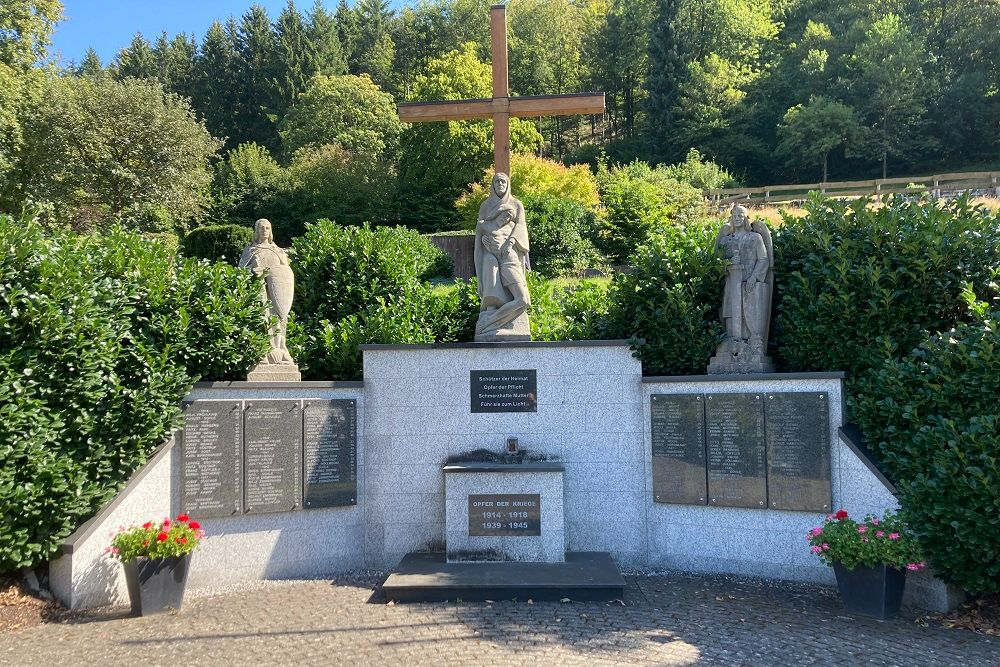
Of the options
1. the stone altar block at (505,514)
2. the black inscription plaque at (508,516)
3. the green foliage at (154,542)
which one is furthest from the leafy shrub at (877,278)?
the green foliage at (154,542)

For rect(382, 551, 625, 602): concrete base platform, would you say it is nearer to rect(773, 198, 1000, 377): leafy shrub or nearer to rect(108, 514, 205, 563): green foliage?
rect(108, 514, 205, 563): green foliage

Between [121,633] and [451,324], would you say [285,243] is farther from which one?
[121,633]

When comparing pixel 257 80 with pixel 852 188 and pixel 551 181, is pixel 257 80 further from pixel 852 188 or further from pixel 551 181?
pixel 852 188

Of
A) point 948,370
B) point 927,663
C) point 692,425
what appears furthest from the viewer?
point 692,425

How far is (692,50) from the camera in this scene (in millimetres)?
51844

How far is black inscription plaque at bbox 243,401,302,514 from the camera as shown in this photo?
865 centimetres

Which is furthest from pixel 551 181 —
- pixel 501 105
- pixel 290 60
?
pixel 290 60

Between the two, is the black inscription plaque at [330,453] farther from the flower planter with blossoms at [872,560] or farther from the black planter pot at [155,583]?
the flower planter with blossoms at [872,560]

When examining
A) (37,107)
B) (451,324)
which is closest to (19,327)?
(451,324)

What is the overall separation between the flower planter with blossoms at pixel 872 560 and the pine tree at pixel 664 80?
1777 inches

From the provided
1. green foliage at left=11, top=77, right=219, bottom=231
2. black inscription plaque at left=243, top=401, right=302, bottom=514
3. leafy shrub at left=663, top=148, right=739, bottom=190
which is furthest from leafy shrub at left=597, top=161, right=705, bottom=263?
black inscription plaque at left=243, top=401, right=302, bottom=514

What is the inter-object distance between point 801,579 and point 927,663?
8.39 feet

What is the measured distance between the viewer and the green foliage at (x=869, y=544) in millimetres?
6879

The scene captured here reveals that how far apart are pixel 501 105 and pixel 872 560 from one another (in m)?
7.31
